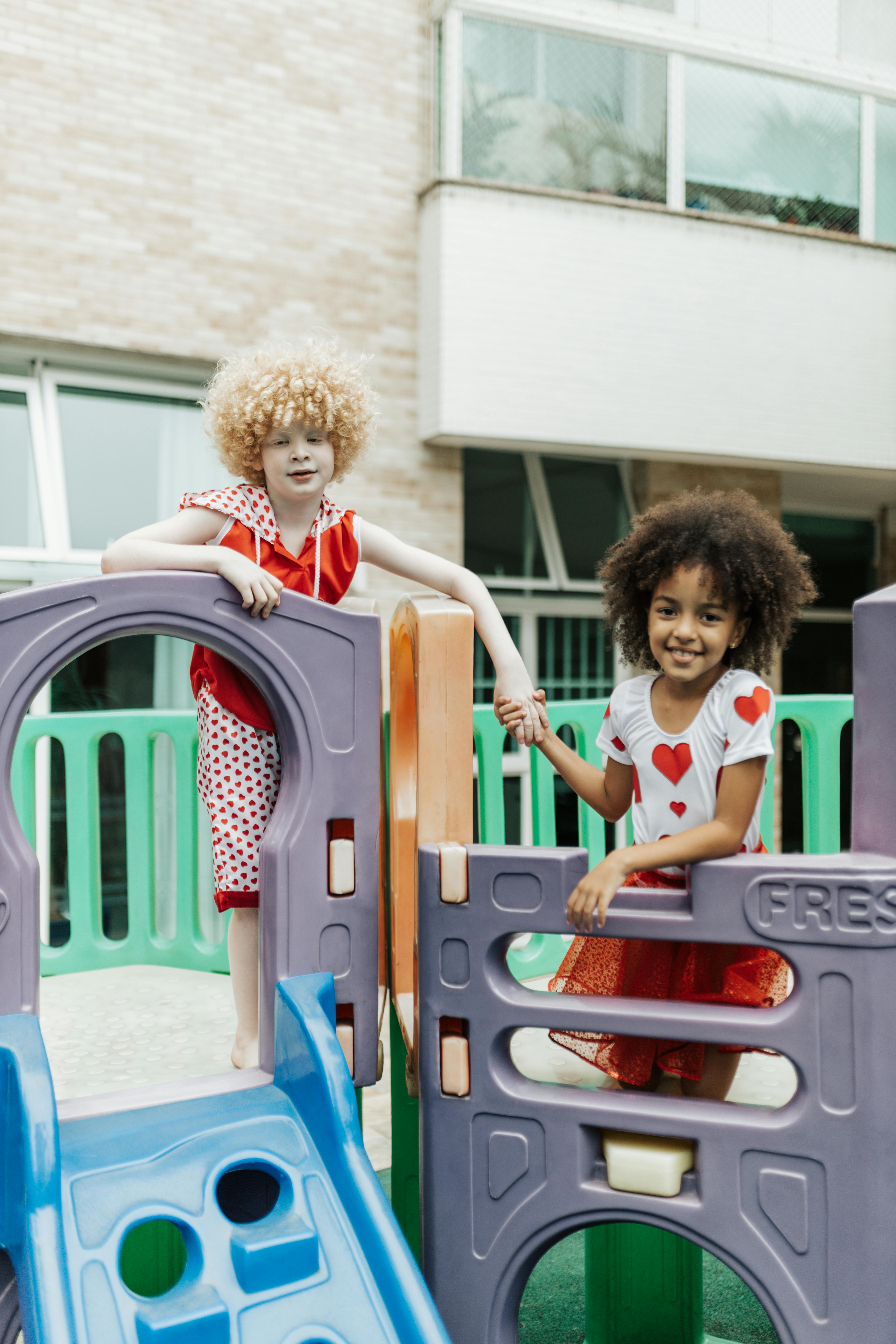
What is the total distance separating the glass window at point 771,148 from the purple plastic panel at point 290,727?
5.89 m

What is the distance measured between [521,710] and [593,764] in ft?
3.96

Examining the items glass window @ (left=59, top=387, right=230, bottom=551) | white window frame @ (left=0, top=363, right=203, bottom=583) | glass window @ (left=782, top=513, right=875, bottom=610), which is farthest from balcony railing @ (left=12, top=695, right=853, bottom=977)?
glass window @ (left=782, top=513, right=875, bottom=610)

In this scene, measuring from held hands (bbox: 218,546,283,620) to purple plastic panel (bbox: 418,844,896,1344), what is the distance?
48cm

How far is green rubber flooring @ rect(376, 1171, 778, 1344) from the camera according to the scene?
2207 millimetres

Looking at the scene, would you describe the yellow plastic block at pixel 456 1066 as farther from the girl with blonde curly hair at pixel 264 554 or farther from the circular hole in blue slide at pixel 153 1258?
the circular hole in blue slide at pixel 153 1258

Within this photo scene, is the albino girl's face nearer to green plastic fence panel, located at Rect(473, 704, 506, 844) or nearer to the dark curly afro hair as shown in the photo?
the dark curly afro hair

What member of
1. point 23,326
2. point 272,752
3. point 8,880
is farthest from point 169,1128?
point 23,326

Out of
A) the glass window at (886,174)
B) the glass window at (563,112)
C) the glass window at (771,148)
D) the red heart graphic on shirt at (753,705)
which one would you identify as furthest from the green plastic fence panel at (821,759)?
the glass window at (886,174)

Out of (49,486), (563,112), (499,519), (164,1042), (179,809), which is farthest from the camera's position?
(499,519)

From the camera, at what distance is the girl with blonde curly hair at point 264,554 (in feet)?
6.34

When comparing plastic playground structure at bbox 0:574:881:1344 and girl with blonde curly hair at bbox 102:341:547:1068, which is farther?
girl with blonde curly hair at bbox 102:341:547:1068

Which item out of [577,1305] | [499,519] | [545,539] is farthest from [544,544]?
[577,1305]

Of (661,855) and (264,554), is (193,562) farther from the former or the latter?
(661,855)

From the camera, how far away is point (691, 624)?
1701 mm
